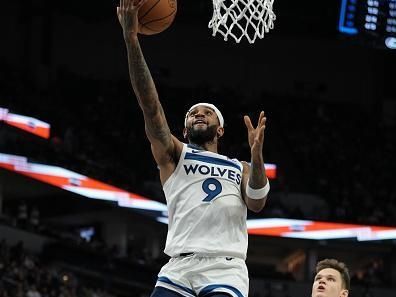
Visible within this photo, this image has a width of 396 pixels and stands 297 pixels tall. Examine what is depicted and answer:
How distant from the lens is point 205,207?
4930mm

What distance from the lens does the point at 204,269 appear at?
4801 mm

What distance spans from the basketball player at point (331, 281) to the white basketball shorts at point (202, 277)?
1.29 feet

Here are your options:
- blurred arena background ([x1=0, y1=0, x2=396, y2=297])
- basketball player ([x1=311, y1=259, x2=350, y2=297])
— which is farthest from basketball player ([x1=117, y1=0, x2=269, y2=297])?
blurred arena background ([x1=0, y1=0, x2=396, y2=297])

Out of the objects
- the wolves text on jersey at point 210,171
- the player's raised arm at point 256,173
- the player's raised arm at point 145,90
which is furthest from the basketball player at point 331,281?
the player's raised arm at point 145,90

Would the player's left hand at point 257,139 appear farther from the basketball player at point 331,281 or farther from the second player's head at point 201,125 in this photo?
the basketball player at point 331,281

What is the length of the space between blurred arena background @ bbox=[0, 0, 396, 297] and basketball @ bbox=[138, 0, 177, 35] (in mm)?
11517

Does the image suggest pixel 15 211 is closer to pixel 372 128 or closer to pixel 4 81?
pixel 4 81

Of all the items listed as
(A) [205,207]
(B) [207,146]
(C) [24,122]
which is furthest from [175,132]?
(A) [205,207]

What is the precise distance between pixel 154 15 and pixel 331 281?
1742mm

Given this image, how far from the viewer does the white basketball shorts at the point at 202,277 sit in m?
4.77

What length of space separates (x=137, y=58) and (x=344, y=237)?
19416 mm

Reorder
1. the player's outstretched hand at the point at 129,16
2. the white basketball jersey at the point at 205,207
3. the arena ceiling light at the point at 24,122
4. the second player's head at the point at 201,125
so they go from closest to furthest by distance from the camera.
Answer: the player's outstretched hand at the point at 129,16 < the white basketball jersey at the point at 205,207 < the second player's head at the point at 201,125 < the arena ceiling light at the point at 24,122

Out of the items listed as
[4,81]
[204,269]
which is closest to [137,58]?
[204,269]

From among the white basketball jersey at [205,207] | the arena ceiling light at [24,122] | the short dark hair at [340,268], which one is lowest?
the short dark hair at [340,268]
